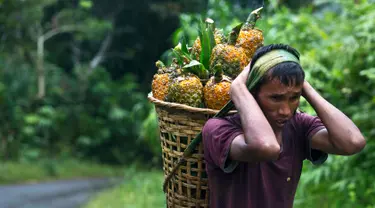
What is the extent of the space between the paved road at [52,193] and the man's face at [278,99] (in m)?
6.52

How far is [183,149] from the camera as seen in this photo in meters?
2.43

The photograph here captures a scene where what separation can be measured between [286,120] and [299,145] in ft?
0.79

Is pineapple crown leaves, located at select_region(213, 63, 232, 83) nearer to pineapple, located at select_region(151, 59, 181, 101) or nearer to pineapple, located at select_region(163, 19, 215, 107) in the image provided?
pineapple, located at select_region(163, 19, 215, 107)

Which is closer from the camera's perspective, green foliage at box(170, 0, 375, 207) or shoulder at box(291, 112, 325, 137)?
shoulder at box(291, 112, 325, 137)

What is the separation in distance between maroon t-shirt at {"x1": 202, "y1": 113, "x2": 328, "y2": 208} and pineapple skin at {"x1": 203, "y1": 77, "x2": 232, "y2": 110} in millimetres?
147

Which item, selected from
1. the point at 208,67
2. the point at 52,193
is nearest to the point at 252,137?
the point at 208,67

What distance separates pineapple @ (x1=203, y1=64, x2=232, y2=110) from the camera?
95.9 inches

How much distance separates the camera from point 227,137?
218cm

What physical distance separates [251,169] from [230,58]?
0.54 metres

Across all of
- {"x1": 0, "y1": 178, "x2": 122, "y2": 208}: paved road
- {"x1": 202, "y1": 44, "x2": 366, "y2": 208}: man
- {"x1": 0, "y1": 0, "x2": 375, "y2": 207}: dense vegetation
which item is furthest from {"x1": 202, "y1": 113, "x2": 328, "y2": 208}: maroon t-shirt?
{"x1": 0, "y1": 178, "x2": 122, "y2": 208}: paved road

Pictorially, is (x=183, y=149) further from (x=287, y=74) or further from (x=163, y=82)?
(x=287, y=74)

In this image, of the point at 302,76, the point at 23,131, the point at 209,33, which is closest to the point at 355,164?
the point at 209,33

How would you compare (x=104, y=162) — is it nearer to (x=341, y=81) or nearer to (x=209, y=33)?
(x=341, y=81)

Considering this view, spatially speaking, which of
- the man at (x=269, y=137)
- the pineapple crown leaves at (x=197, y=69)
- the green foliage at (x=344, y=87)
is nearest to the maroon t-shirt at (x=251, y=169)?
the man at (x=269, y=137)
